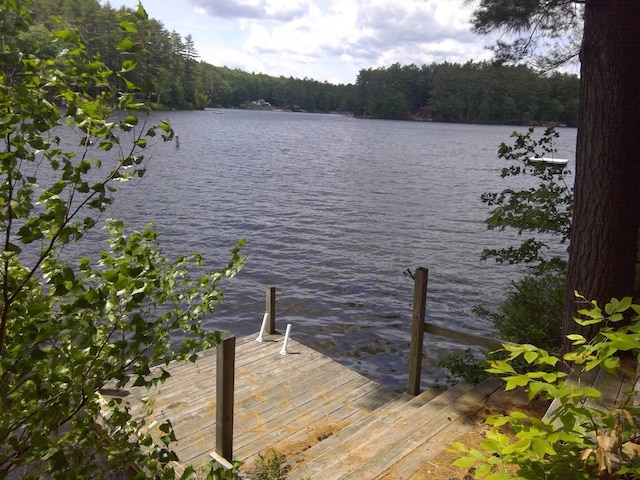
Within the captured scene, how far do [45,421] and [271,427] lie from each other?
4.08 meters

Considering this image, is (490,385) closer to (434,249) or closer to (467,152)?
(434,249)

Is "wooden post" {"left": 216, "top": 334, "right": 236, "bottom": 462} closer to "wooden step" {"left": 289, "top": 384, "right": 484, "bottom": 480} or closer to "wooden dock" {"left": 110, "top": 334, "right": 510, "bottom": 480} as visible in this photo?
"wooden dock" {"left": 110, "top": 334, "right": 510, "bottom": 480}

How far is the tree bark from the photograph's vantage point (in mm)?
4363

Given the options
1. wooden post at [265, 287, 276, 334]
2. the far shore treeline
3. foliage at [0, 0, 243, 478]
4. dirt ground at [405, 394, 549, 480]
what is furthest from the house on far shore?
foliage at [0, 0, 243, 478]

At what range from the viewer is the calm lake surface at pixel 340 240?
10.6 meters

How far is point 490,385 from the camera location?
5.09 metres

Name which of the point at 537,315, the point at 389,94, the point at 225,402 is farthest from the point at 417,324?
the point at 389,94

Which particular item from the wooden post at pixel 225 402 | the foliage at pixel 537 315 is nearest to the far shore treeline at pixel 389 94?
the foliage at pixel 537 315

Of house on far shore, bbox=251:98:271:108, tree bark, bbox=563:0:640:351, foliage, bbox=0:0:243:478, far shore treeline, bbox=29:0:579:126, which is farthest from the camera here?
house on far shore, bbox=251:98:271:108

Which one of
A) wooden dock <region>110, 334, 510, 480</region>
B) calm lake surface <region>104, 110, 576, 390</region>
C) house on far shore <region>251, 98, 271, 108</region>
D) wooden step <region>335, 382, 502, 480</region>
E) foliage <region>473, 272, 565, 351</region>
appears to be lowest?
calm lake surface <region>104, 110, 576, 390</region>

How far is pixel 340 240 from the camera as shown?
17.3m

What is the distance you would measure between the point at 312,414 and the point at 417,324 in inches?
61.0

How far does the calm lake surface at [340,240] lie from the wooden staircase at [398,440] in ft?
9.14

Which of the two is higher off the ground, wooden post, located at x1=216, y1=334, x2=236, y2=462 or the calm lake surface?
wooden post, located at x1=216, y1=334, x2=236, y2=462
